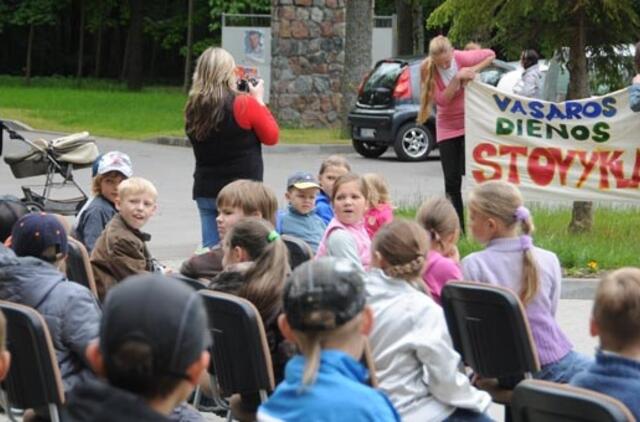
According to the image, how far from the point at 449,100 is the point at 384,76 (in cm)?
1131

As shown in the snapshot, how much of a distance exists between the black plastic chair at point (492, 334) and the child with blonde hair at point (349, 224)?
59.0 inches

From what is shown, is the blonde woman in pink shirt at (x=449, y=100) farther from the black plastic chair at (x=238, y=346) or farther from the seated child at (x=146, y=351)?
the seated child at (x=146, y=351)

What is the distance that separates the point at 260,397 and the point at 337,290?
8.40 feet

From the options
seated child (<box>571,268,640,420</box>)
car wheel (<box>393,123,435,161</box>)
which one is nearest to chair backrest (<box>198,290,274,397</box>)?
seated child (<box>571,268,640,420</box>)

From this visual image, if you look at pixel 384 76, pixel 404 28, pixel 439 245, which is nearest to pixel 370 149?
pixel 384 76

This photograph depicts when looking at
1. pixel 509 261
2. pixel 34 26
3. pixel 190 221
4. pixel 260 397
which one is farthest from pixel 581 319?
pixel 34 26

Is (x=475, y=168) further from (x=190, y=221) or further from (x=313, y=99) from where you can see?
(x=313, y=99)

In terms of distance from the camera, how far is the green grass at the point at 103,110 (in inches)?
1172

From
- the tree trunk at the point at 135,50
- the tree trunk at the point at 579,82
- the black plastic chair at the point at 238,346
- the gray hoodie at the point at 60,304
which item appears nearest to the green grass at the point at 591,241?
the tree trunk at the point at 579,82

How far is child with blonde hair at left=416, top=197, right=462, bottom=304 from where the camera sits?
6969mm

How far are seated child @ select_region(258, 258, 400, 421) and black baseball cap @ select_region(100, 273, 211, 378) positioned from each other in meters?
0.83

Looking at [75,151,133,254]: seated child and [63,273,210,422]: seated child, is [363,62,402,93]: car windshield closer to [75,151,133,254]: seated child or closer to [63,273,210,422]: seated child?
[75,151,133,254]: seated child

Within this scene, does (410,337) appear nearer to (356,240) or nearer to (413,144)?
(356,240)

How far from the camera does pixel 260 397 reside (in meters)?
6.41
